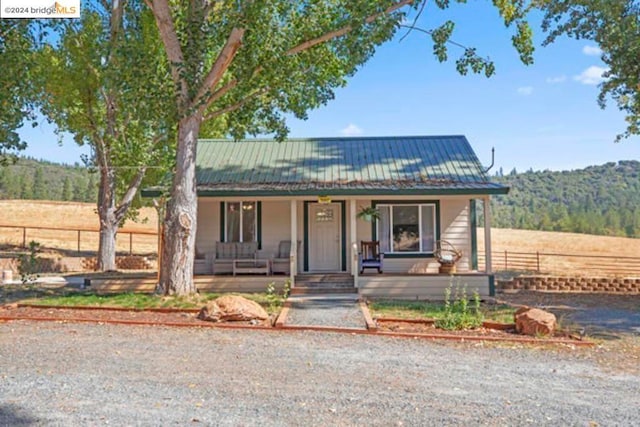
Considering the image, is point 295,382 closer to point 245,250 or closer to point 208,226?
point 245,250

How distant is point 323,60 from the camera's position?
12.5 m

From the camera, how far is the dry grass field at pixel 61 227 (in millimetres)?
26016

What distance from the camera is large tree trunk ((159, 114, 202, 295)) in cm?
1083

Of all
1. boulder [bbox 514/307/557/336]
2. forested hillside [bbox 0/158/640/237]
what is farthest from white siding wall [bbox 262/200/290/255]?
forested hillside [bbox 0/158/640/237]

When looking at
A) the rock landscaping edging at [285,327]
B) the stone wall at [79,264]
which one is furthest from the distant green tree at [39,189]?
the rock landscaping edging at [285,327]

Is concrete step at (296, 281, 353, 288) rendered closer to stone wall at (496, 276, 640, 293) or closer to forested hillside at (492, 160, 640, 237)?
stone wall at (496, 276, 640, 293)

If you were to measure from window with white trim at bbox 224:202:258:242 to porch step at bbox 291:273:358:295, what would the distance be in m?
2.03

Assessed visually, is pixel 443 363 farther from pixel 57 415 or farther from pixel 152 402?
→ pixel 57 415

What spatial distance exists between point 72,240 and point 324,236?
783 inches

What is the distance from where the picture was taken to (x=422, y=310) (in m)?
10.0

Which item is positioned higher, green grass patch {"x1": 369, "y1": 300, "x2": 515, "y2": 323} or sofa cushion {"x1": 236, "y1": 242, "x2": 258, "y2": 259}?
sofa cushion {"x1": 236, "y1": 242, "x2": 258, "y2": 259}

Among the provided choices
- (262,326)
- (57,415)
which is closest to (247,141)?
(262,326)

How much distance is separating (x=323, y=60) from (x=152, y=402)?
9.75 meters

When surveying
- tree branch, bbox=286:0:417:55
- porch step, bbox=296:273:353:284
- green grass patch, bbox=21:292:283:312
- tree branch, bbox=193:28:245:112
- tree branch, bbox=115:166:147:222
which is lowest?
green grass patch, bbox=21:292:283:312
